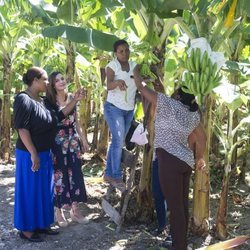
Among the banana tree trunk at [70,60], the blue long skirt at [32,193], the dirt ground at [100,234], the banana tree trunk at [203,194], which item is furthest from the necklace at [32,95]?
the banana tree trunk at [70,60]

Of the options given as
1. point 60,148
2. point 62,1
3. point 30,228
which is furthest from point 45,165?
point 62,1

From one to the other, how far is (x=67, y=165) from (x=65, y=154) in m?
0.12

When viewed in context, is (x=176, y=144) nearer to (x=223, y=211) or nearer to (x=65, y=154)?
(x=223, y=211)

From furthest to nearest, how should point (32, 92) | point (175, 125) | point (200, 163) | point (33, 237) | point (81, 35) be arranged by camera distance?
1. point (81, 35)
2. point (33, 237)
3. point (32, 92)
4. point (200, 163)
5. point (175, 125)

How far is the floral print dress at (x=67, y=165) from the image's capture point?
13.1 ft

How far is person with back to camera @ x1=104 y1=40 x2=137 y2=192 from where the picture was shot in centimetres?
409

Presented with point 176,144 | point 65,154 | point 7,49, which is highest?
point 7,49

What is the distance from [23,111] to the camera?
354cm

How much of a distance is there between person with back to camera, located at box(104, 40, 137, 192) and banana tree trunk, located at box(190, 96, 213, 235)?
2.46 feet

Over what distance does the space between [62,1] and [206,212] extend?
255 cm

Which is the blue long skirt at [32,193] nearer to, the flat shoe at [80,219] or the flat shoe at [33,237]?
the flat shoe at [33,237]

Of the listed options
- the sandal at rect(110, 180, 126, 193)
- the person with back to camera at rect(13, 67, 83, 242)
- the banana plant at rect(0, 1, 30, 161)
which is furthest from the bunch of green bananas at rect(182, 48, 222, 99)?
the banana plant at rect(0, 1, 30, 161)

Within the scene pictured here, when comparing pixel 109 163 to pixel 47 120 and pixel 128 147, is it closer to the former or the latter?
pixel 128 147

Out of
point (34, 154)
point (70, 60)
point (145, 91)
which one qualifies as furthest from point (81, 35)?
point (70, 60)
